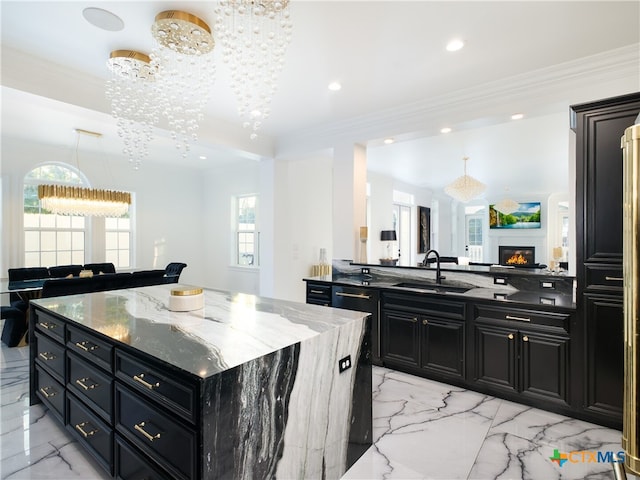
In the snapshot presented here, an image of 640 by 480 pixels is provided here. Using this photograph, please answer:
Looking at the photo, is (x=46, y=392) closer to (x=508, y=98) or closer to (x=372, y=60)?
(x=372, y=60)

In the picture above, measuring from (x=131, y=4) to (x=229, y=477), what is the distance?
110 inches

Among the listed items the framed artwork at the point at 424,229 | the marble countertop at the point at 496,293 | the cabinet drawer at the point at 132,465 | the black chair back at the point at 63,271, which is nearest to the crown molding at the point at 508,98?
the marble countertop at the point at 496,293

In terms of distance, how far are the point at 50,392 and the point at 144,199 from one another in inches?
206

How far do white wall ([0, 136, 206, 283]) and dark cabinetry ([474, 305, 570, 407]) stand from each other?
645 cm

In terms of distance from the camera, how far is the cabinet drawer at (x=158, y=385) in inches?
50.8

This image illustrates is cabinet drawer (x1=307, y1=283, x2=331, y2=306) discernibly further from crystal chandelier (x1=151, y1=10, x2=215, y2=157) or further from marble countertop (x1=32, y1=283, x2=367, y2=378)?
crystal chandelier (x1=151, y1=10, x2=215, y2=157)

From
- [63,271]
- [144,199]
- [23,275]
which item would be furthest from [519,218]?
[23,275]

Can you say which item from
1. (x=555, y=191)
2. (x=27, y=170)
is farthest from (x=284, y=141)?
(x=555, y=191)

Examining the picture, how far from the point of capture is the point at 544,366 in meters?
2.60

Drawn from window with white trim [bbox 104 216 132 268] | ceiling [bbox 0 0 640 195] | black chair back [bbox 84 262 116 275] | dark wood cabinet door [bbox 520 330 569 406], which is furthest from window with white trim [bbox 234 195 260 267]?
dark wood cabinet door [bbox 520 330 569 406]

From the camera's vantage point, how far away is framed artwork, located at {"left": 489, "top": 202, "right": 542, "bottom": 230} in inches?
440

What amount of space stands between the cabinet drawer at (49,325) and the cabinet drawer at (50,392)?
0.31 metres

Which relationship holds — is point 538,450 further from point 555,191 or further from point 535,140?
point 555,191

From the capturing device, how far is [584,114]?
239 cm
